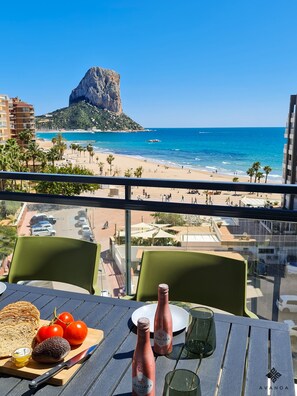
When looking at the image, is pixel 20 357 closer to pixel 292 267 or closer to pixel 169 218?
pixel 169 218

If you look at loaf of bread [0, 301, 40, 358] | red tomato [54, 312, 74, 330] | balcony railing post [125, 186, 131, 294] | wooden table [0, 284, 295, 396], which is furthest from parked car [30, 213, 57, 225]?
red tomato [54, 312, 74, 330]

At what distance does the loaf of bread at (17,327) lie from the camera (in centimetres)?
105

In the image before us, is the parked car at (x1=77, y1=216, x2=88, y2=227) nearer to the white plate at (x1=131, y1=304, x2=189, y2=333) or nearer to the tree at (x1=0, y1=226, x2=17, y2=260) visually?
the tree at (x1=0, y1=226, x2=17, y2=260)

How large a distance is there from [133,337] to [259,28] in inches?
2385

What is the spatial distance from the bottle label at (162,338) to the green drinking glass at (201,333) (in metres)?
0.06

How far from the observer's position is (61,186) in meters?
2.91

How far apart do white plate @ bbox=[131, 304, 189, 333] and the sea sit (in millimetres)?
35000

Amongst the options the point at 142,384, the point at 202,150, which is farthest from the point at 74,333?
the point at 202,150

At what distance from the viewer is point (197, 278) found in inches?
66.1

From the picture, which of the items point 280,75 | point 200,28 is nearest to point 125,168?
point 200,28

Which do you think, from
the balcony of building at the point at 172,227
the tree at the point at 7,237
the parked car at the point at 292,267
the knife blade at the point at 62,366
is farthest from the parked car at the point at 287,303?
the tree at the point at 7,237

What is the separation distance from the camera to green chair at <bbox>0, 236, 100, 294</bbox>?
71.7 inches

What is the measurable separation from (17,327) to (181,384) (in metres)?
0.56

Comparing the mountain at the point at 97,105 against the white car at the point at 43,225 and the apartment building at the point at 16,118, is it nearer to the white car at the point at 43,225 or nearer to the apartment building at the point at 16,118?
the apartment building at the point at 16,118
